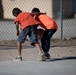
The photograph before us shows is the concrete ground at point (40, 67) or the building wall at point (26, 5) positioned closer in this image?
the concrete ground at point (40, 67)

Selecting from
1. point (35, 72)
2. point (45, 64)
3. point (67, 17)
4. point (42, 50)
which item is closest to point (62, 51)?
point (42, 50)

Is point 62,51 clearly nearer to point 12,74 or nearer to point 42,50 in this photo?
point 42,50

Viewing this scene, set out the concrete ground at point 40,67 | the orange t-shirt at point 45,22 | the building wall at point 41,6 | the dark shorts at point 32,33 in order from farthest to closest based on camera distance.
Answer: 1. the building wall at point 41,6
2. the orange t-shirt at point 45,22
3. the dark shorts at point 32,33
4. the concrete ground at point 40,67

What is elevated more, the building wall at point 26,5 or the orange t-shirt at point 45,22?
the orange t-shirt at point 45,22

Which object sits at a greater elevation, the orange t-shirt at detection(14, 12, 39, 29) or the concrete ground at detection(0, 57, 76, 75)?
the orange t-shirt at detection(14, 12, 39, 29)

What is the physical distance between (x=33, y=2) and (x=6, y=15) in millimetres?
1983

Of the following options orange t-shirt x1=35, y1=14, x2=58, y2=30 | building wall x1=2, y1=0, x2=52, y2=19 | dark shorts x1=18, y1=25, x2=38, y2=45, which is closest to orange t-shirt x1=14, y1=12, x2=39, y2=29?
dark shorts x1=18, y1=25, x2=38, y2=45

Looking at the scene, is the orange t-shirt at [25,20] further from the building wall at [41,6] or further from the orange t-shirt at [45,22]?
the building wall at [41,6]

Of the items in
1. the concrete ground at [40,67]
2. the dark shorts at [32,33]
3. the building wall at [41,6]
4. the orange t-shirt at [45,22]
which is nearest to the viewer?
the concrete ground at [40,67]

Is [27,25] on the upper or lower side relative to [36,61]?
upper

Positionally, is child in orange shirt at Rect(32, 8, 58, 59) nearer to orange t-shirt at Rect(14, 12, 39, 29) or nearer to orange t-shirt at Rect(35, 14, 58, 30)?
orange t-shirt at Rect(35, 14, 58, 30)

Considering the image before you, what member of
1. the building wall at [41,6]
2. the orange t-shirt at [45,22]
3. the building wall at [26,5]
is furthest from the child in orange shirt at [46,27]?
the building wall at [26,5]

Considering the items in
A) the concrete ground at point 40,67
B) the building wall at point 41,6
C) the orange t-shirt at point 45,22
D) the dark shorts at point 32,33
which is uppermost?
the orange t-shirt at point 45,22

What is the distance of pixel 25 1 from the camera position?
26750 mm
